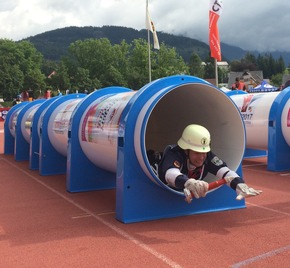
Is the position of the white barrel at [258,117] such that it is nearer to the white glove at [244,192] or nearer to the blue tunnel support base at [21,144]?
the white glove at [244,192]

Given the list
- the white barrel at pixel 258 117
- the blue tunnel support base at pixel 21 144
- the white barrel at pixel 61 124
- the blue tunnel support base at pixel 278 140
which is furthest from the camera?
the blue tunnel support base at pixel 21 144

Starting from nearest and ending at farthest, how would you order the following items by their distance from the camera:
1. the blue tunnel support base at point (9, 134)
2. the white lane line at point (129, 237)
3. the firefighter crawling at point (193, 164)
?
the white lane line at point (129, 237) → the firefighter crawling at point (193, 164) → the blue tunnel support base at point (9, 134)

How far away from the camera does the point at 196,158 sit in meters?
5.13

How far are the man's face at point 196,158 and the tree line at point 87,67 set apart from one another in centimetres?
6438

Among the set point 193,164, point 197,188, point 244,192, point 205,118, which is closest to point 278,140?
point 205,118

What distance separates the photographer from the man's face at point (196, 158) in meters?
5.10

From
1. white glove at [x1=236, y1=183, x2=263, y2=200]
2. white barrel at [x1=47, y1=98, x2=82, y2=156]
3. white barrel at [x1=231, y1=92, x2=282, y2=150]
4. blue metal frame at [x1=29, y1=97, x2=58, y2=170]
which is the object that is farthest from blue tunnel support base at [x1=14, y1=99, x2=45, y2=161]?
white glove at [x1=236, y1=183, x2=263, y2=200]

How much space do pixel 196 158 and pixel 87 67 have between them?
285 feet

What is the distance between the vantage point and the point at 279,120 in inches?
356

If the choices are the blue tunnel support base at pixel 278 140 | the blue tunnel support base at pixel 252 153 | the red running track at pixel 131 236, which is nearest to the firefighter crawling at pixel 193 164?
the red running track at pixel 131 236

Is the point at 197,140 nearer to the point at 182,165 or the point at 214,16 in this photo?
the point at 182,165

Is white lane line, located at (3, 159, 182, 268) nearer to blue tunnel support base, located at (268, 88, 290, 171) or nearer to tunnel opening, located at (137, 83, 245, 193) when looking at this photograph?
tunnel opening, located at (137, 83, 245, 193)

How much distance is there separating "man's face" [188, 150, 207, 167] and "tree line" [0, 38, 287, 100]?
64380 millimetres

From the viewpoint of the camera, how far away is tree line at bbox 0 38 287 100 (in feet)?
241
